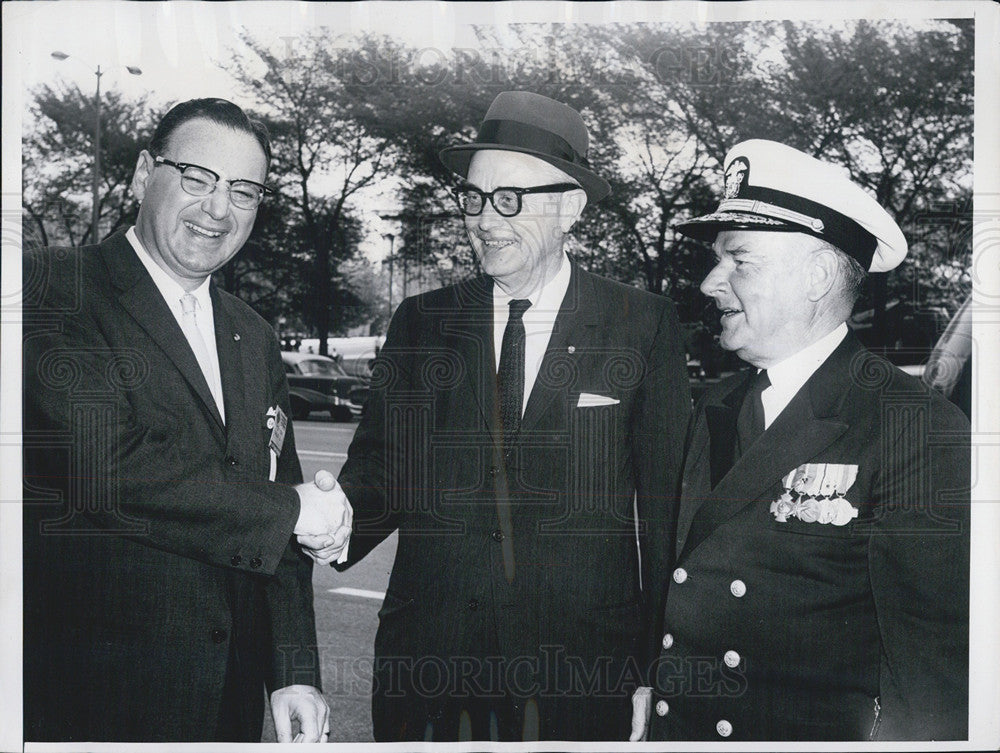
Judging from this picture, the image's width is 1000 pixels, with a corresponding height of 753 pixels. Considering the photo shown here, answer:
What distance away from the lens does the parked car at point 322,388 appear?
270cm

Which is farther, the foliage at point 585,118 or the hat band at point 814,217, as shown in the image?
the foliage at point 585,118

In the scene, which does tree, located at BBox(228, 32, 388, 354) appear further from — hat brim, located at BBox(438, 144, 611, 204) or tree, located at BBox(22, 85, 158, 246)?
tree, located at BBox(22, 85, 158, 246)

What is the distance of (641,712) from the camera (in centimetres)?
268

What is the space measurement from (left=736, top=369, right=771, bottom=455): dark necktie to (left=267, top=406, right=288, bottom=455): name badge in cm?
137

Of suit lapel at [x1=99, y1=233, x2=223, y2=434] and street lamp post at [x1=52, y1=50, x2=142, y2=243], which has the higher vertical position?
street lamp post at [x1=52, y1=50, x2=142, y2=243]

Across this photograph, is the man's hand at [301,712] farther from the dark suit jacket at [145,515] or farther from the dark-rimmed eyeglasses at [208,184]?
Result: the dark-rimmed eyeglasses at [208,184]

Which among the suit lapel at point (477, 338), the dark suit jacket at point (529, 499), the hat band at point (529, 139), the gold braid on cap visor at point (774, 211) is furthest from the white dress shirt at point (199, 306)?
the gold braid on cap visor at point (774, 211)

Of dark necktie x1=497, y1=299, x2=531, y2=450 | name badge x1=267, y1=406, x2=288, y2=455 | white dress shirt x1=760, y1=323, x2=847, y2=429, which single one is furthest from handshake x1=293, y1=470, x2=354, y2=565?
white dress shirt x1=760, y1=323, x2=847, y2=429

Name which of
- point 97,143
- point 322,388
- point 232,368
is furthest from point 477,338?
point 97,143

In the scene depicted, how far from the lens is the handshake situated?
2.60m

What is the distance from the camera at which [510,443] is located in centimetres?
264

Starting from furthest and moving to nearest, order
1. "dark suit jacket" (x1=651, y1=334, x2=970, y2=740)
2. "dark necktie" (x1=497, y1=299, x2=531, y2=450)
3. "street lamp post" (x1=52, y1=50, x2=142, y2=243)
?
"street lamp post" (x1=52, y1=50, x2=142, y2=243) → "dark necktie" (x1=497, y1=299, x2=531, y2=450) → "dark suit jacket" (x1=651, y1=334, x2=970, y2=740)

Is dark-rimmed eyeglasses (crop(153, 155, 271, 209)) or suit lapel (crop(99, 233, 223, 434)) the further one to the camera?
dark-rimmed eyeglasses (crop(153, 155, 271, 209))

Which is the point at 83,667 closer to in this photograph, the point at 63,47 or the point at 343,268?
the point at 343,268
